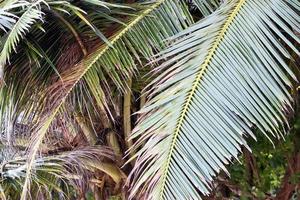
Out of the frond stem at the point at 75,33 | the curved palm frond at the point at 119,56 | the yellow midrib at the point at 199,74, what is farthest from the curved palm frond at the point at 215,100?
the frond stem at the point at 75,33

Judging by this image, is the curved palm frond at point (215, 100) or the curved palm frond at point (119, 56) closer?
the curved palm frond at point (215, 100)

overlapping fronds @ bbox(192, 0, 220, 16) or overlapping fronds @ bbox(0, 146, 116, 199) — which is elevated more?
overlapping fronds @ bbox(192, 0, 220, 16)

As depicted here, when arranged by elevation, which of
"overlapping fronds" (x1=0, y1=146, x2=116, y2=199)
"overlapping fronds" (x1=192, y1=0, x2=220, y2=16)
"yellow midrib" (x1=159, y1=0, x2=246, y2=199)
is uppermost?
"overlapping fronds" (x1=192, y1=0, x2=220, y2=16)

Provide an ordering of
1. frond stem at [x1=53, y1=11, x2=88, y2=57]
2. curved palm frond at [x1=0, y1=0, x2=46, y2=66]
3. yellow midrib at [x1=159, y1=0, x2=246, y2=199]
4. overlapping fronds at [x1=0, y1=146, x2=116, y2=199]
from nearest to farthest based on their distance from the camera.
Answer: yellow midrib at [x1=159, y1=0, x2=246, y2=199] → curved palm frond at [x1=0, y1=0, x2=46, y2=66] → frond stem at [x1=53, y1=11, x2=88, y2=57] → overlapping fronds at [x1=0, y1=146, x2=116, y2=199]

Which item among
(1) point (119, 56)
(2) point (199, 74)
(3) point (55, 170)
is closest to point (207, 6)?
(1) point (119, 56)

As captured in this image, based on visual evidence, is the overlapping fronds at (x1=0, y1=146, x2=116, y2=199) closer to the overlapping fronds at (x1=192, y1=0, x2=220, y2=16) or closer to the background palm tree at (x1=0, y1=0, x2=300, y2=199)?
the background palm tree at (x1=0, y1=0, x2=300, y2=199)

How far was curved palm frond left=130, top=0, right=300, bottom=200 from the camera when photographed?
3.91 ft

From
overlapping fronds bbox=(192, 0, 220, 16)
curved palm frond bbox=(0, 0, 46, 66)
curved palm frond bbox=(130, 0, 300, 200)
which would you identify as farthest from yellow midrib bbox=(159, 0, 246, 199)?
curved palm frond bbox=(0, 0, 46, 66)

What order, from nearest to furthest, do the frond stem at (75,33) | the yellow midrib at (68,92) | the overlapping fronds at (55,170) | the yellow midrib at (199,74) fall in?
the yellow midrib at (199,74), the yellow midrib at (68,92), the frond stem at (75,33), the overlapping fronds at (55,170)

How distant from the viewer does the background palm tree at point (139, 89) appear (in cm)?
121

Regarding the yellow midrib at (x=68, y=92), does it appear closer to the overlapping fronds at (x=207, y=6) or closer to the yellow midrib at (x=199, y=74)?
the overlapping fronds at (x=207, y=6)

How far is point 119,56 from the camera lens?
1584 mm

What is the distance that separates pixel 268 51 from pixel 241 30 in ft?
0.31

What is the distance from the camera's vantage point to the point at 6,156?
1.94 m
